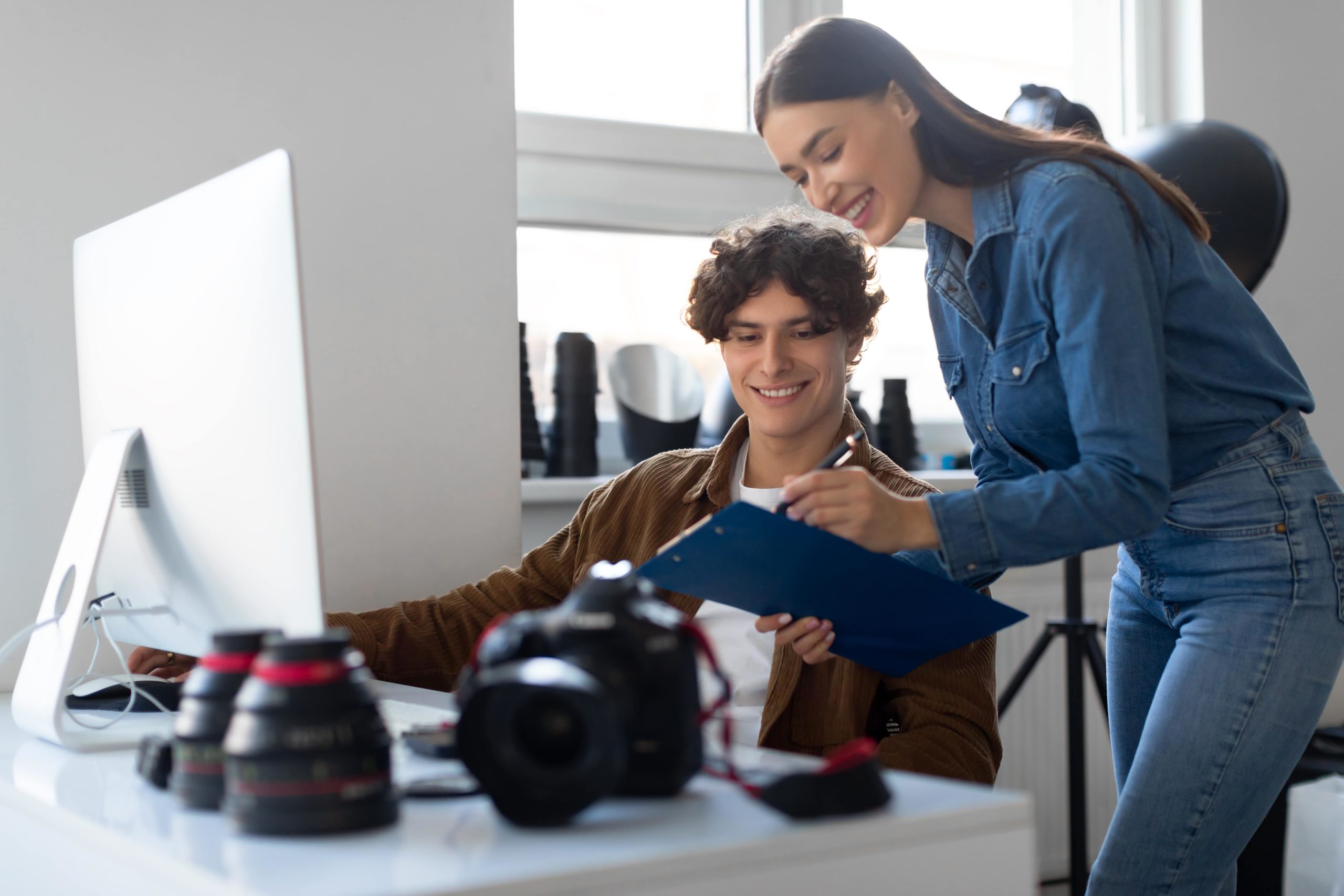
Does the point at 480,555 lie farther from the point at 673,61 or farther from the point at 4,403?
the point at 673,61

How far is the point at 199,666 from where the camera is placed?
724 millimetres

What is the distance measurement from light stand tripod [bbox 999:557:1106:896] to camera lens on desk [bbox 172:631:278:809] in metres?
1.71

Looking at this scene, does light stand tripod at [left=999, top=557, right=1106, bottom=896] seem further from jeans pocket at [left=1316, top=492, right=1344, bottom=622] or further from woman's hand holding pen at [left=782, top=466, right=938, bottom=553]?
woman's hand holding pen at [left=782, top=466, right=938, bottom=553]

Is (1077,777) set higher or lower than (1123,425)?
lower

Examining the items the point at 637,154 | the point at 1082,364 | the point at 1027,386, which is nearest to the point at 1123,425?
the point at 1082,364

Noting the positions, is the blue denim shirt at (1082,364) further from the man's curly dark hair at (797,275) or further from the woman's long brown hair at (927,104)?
the man's curly dark hair at (797,275)

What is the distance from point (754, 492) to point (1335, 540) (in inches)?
26.5

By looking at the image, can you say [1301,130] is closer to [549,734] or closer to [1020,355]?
[1020,355]

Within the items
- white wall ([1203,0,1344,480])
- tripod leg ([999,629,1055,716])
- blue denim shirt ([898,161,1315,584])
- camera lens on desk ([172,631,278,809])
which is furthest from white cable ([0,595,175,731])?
white wall ([1203,0,1344,480])

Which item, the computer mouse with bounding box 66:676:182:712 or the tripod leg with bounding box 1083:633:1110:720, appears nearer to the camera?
the computer mouse with bounding box 66:676:182:712

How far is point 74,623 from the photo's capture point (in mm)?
975

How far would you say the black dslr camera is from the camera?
0.62 metres

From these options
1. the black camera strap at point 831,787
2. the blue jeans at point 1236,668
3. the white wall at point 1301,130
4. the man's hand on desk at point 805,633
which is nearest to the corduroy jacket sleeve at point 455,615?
the man's hand on desk at point 805,633

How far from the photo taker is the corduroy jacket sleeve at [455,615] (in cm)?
144
